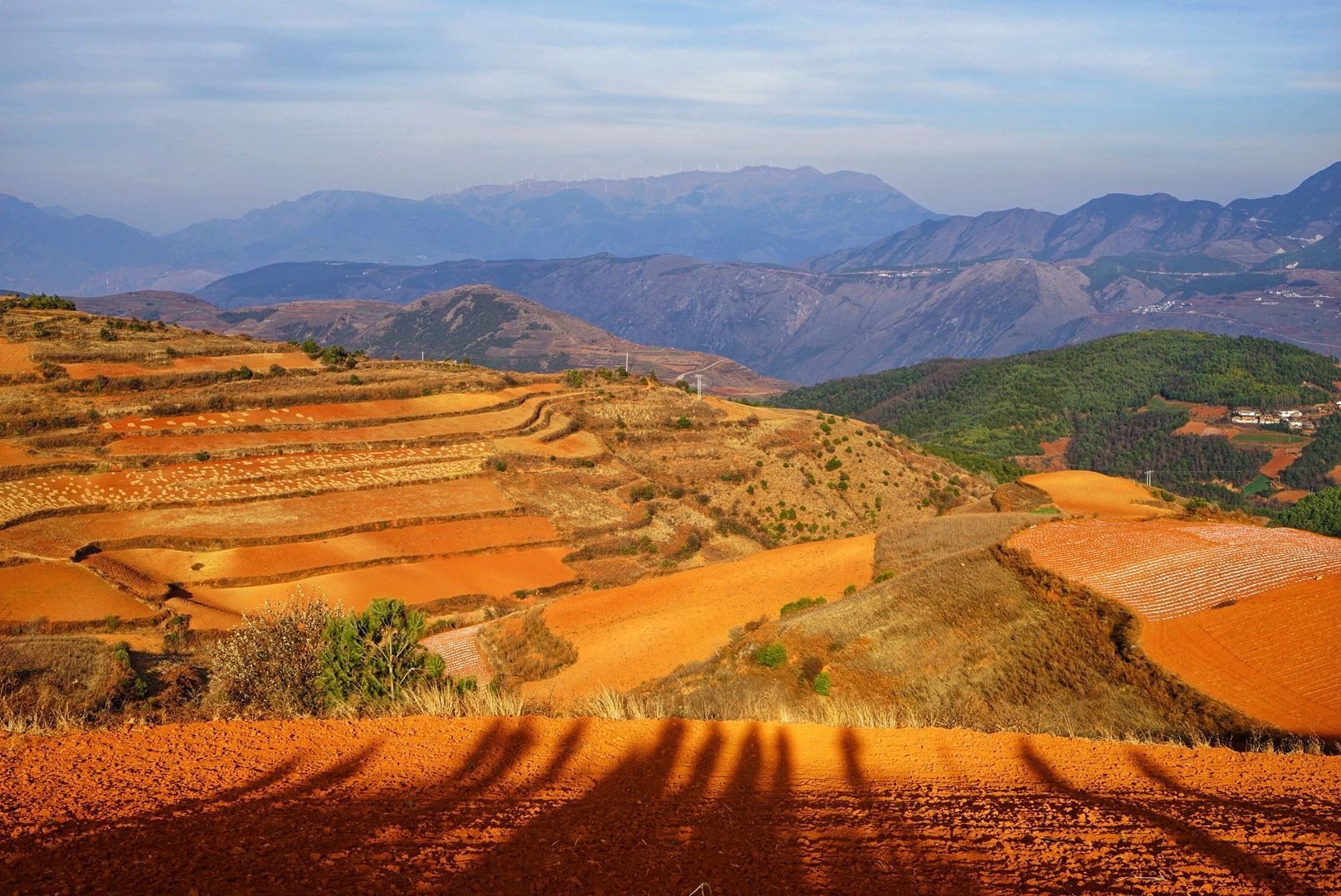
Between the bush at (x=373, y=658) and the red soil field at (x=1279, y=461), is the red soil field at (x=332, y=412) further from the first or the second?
the red soil field at (x=1279, y=461)

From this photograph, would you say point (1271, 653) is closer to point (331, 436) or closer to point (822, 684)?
point (822, 684)

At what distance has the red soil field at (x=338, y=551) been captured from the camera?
3494 cm

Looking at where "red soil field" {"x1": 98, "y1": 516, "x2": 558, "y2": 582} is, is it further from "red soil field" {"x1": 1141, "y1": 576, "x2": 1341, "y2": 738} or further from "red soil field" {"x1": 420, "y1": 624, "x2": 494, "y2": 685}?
"red soil field" {"x1": 1141, "y1": 576, "x2": 1341, "y2": 738}

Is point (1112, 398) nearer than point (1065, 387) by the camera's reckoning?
Yes

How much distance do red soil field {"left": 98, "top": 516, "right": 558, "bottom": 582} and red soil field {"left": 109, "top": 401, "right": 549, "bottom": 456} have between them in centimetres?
897

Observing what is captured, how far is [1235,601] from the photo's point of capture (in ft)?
55.1

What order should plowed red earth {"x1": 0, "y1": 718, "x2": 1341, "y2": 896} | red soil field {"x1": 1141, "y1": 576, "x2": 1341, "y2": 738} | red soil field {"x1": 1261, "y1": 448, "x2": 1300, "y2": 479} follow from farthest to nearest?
red soil field {"x1": 1261, "y1": 448, "x2": 1300, "y2": 479} < red soil field {"x1": 1141, "y1": 576, "x2": 1341, "y2": 738} < plowed red earth {"x1": 0, "y1": 718, "x2": 1341, "y2": 896}

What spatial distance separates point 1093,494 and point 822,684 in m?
26.5

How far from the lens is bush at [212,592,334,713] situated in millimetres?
14570

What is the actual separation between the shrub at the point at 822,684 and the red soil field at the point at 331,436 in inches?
1353

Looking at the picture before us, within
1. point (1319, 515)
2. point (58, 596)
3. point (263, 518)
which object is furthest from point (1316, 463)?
point (58, 596)

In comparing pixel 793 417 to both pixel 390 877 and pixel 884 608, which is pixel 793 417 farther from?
pixel 390 877

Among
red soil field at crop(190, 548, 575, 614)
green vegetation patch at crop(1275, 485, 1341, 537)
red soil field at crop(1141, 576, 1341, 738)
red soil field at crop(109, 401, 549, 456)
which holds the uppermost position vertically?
red soil field at crop(1141, 576, 1341, 738)

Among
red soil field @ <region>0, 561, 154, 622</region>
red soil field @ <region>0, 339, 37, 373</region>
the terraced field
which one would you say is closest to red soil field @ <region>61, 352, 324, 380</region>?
the terraced field
